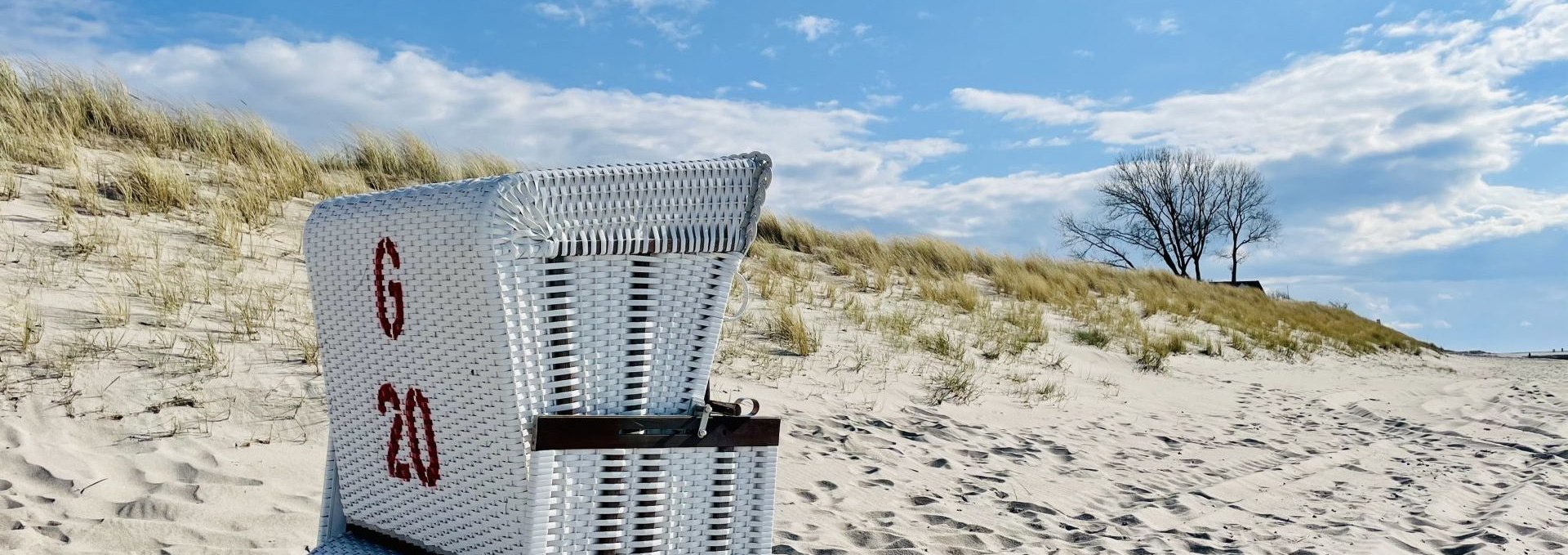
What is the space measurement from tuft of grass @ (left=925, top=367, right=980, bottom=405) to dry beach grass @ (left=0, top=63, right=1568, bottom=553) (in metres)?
0.02

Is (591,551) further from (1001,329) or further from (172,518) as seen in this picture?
(1001,329)

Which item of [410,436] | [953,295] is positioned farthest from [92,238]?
[953,295]

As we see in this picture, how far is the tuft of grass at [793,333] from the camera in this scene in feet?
24.3

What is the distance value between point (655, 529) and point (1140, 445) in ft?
16.9

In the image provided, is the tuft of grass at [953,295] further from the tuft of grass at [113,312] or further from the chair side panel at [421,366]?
A: the chair side panel at [421,366]

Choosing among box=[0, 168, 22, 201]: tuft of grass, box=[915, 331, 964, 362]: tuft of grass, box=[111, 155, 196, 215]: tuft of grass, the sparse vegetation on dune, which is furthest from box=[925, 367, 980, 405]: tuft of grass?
box=[0, 168, 22, 201]: tuft of grass

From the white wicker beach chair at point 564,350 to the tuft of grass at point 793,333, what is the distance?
5123 mm

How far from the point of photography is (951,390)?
7.09 m

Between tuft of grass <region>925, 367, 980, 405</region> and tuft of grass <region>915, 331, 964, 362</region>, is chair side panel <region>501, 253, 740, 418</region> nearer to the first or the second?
tuft of grass <region>925, 367, 980, 405</region>

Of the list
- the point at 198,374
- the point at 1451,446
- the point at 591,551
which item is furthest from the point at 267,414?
the point at 1451,446

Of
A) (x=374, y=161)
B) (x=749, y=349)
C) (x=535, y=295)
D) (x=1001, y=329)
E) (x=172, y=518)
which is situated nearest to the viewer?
(x=535, y=295)

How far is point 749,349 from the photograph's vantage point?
7195mm

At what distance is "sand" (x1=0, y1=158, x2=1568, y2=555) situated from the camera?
3.89 m

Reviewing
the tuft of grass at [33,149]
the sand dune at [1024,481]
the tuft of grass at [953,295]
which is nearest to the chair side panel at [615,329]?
the sand dune at [1024,481]
